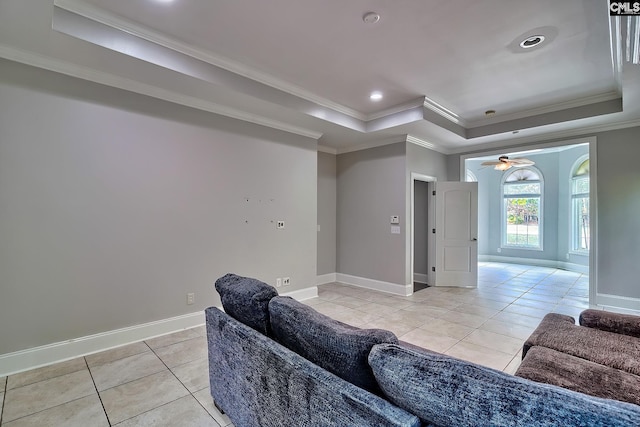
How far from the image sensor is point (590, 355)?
178 cm

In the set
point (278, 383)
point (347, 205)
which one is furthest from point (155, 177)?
point (347, 205)

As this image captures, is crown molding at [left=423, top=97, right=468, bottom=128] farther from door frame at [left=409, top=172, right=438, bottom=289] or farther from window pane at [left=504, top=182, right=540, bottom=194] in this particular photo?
window pane at [left=504, top=182, right=540, bottom=194]

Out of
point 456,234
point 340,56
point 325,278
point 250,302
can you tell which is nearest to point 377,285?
point 325,278

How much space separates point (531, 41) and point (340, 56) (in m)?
1.83

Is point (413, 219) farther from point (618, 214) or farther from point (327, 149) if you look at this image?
point (618, 214)

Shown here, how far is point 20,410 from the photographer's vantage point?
2053 millimetres

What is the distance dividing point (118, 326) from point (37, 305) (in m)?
0.70

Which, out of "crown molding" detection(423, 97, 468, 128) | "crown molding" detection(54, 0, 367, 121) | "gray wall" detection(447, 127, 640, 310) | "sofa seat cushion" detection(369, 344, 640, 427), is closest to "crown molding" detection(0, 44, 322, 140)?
"crown molding" detection(54, 0, 367, 121)

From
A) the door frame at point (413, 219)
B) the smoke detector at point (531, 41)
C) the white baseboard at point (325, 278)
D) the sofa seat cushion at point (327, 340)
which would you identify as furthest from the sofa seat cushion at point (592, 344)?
the white baseboard at point (325, 278)

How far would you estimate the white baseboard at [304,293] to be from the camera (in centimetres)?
464

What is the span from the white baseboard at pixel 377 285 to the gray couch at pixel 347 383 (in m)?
3.75

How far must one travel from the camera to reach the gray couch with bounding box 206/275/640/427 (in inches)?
30.2

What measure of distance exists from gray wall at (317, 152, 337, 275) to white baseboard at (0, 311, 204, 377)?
287cm

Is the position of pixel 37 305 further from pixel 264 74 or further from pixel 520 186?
pixel 520 186
